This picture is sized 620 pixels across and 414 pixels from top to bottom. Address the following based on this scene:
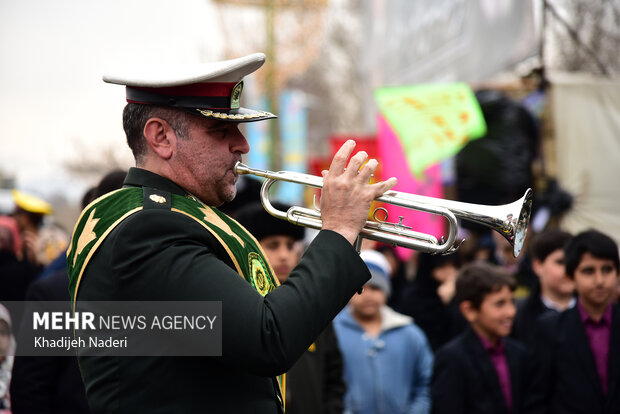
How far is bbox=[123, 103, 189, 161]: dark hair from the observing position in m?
2.53

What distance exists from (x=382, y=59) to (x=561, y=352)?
1264 cm

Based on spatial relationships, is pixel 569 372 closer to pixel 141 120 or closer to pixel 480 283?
pixel 480 283

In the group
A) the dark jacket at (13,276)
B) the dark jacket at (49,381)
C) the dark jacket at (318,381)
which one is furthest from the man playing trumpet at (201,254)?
the dark jacket at (13,276)

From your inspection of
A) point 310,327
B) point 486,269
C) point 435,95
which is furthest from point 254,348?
point 435,95

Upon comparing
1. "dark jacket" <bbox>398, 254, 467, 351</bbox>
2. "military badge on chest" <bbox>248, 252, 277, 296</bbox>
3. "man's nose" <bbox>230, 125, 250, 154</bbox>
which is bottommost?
"dark jacket" <bbox>398, 254, 467, 351</bbox>

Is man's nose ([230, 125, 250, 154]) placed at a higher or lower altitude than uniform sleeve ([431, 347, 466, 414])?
higher

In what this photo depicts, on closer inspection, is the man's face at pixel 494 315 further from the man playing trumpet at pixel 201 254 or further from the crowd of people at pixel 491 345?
the man playing trumpet at pixel 201 254

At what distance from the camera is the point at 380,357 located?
5.57 metres

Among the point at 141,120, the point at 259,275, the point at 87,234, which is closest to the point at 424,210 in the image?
the point at 259,275

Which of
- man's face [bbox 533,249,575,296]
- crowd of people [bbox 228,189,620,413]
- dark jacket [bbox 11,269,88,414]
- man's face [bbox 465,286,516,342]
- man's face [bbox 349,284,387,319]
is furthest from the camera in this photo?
man's face [bbox 533,249,575,296]

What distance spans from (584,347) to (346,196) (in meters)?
2.72

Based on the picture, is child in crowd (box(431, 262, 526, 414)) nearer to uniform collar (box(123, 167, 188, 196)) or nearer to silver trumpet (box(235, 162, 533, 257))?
silver trumpet (box(235, 162, 533, 257))

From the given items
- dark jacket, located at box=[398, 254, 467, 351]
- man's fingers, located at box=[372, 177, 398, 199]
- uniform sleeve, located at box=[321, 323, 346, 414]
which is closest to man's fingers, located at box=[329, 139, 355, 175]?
man's fingers, located at box=[372, 177, 398, 199]

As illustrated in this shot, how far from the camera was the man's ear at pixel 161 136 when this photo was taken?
8.30 feet
